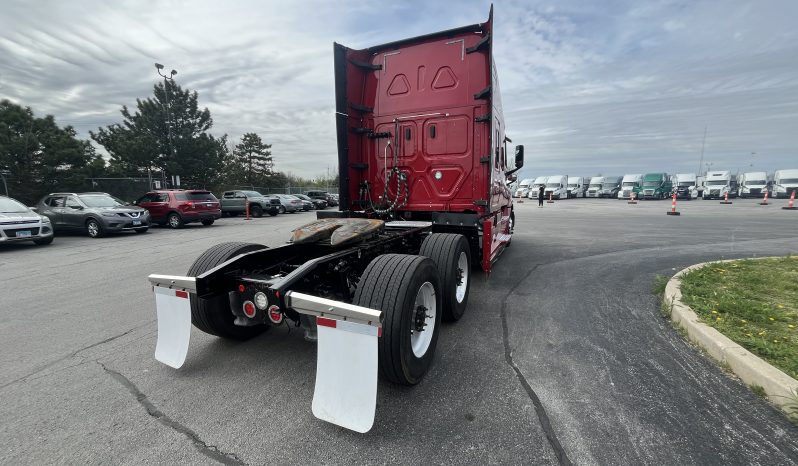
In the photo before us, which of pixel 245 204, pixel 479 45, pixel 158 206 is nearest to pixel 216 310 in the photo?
pixel 479 45

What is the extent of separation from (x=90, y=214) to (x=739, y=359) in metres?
15.8

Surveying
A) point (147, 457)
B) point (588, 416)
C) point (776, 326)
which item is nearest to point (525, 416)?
point (588, 416)

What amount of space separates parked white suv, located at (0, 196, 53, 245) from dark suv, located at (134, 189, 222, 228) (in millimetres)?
4748

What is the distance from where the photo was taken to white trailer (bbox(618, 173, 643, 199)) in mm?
36625

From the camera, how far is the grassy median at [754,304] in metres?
2.99

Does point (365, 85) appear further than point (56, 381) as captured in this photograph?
Yes

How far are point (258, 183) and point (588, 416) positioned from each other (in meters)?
51.1

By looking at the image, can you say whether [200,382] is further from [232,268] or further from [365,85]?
[365,85]

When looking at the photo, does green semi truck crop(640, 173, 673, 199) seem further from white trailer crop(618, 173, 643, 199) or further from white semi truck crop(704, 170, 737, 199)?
white semi truck crop(704, 170, 737, 199)

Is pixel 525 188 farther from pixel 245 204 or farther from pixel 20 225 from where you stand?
pixel 20 225

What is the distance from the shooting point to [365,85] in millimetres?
5859

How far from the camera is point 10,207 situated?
10164mm

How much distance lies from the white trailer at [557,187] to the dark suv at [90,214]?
35.9m

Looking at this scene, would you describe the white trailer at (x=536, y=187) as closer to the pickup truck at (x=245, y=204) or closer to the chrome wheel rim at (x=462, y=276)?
the pickup truck at (x=245, y=204)
